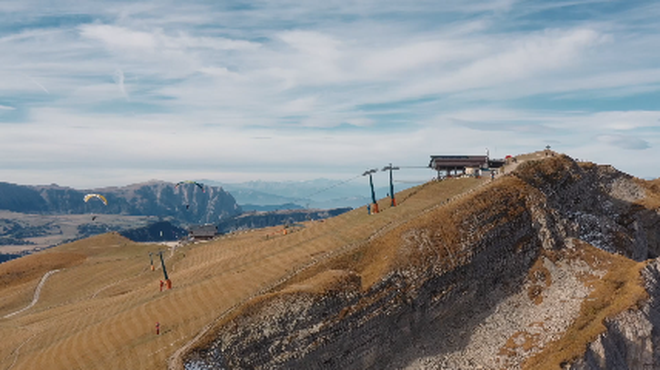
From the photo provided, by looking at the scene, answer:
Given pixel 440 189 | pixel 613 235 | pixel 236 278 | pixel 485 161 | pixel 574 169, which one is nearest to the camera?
pixel 236 278

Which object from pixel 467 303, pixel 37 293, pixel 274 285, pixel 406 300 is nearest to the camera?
pixel 406 300

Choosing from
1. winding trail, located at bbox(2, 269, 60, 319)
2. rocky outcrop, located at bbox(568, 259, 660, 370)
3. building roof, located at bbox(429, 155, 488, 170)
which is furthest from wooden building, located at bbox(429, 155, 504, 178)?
winding trail, located at bbox(2, 269, 60, 319)

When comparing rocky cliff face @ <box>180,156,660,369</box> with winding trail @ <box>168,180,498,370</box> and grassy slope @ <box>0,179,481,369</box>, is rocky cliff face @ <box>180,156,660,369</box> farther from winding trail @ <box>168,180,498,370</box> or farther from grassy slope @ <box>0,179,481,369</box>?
grassy slope @ <box>0,179,481,369</box>

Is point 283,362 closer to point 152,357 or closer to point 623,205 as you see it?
point 152,357

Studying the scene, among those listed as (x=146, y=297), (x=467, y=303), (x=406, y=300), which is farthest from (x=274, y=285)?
(x=467, y=303)

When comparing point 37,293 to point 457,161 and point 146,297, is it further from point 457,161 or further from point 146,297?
point 457,161

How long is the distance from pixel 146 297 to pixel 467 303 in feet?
174

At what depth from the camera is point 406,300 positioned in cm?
6053

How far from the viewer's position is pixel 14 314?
9219 centimetres

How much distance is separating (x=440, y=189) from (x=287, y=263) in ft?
142

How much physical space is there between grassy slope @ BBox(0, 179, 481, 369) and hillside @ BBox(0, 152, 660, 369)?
1.14 feet

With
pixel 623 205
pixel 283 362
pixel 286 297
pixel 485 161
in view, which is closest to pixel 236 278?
pixel 286 297

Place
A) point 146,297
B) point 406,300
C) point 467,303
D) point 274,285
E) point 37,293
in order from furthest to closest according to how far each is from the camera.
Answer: point 37,293 < point 146,297 < point 467,303 < point 274,285 < point 406,300

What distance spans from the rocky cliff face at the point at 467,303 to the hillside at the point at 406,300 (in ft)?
0.65
